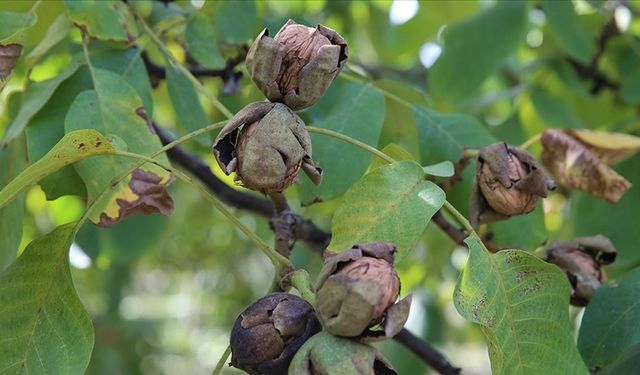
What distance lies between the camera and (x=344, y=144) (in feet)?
5.57

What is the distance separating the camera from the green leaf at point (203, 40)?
1928 millimetres

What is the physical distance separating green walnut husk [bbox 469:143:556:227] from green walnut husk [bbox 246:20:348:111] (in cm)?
39

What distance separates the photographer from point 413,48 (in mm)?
3117

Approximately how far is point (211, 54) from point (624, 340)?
103cm

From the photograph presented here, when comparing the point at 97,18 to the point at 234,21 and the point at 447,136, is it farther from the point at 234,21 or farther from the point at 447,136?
the point at 447,136

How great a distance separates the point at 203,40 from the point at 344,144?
1.48 feet

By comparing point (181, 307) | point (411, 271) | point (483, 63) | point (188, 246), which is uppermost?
point (483, 63)

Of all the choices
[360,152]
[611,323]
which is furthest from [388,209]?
[611,323]

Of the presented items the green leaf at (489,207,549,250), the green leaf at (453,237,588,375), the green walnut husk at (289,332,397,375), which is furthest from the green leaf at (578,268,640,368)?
the green walnut husk at (289,332,397,375)

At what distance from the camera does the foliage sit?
1.33m

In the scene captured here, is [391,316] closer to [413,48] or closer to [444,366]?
[444,366]

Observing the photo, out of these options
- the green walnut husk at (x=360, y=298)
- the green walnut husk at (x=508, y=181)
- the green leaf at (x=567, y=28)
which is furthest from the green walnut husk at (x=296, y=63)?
the green leaf at (x=567, y=28)

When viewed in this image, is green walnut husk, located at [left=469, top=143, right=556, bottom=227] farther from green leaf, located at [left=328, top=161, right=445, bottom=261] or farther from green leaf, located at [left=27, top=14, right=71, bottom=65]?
green leaf, located at [left=27, top=14, right=71, bottom=65]

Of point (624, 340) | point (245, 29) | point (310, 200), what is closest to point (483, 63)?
point (245, 29)
